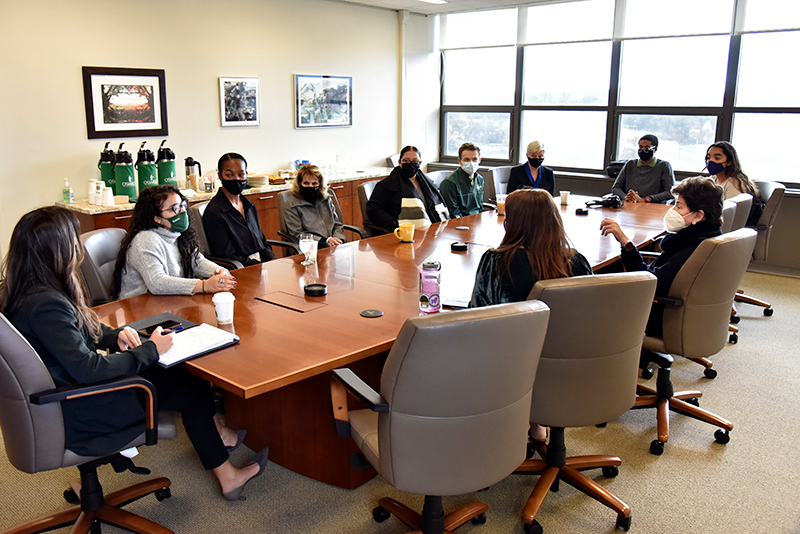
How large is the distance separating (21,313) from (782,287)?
6.00 metres

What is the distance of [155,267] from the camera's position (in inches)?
114

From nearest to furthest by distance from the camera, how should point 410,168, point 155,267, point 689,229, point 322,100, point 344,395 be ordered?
point 344,395 → point 155,267 → point 689,229 → point 410,168 → point 322,100

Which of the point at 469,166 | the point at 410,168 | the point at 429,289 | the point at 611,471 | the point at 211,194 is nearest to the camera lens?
the point at 429,289

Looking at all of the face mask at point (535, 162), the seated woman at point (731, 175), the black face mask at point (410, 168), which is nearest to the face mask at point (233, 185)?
the black face mask at point (410, 168)

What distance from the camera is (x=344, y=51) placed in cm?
740

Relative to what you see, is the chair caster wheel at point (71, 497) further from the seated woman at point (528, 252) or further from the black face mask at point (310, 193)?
the black face mask at point (310, 193)

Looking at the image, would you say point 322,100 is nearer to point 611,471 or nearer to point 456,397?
point 611,471

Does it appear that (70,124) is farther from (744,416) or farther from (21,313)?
(744,416)

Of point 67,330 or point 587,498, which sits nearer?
point 67,330

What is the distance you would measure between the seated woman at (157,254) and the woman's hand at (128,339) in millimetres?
578

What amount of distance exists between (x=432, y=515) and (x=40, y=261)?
1.51 metres

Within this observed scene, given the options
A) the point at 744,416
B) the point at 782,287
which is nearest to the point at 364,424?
the point at 744,416

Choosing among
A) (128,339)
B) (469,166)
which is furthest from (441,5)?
(128,339)

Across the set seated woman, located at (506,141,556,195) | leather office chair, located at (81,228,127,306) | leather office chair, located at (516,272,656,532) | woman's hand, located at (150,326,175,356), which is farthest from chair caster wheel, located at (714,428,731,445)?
seated woman, located at (506,141,556,195)
